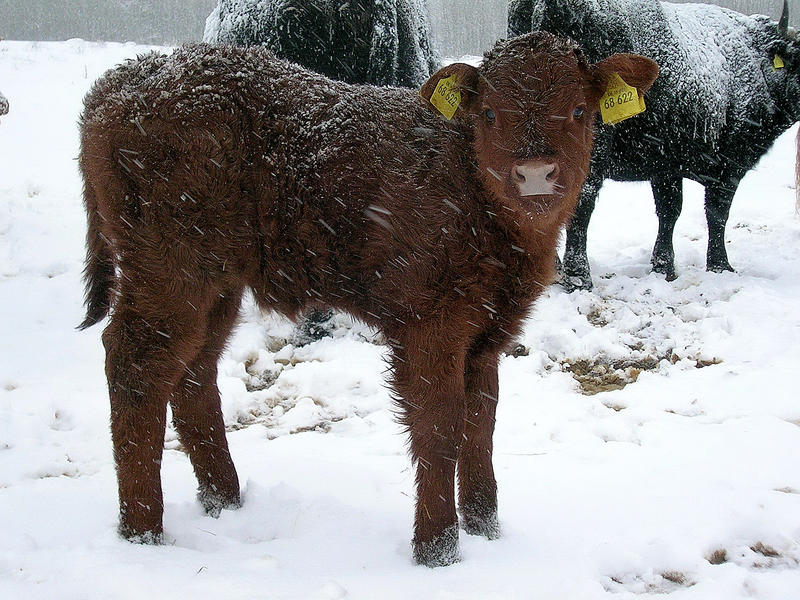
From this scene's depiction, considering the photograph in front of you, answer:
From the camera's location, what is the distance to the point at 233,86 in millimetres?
2969

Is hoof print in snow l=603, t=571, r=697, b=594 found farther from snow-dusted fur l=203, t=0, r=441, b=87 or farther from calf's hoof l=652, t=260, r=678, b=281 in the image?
calf's hoof l=652, t=260, r=678, b=281

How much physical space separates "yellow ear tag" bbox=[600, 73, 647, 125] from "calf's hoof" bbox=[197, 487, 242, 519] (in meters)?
2.43

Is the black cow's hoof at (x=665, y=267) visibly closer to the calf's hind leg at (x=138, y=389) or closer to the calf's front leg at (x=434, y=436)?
the calf's front leg at (x=434, y=436)

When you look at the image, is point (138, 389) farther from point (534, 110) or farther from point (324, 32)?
point (324, 32)

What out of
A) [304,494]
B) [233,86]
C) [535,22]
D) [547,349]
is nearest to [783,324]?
[547,349]

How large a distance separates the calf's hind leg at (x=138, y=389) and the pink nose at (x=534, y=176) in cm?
147

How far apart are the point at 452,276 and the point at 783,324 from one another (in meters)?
4.15

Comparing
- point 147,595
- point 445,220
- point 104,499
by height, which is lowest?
point 104,499

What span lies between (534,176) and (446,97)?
1.90ft

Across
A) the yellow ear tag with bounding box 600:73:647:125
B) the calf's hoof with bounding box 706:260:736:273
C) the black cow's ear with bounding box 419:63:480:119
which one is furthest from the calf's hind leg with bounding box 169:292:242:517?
→ the calf's hoof with bounding box 706:260:736:273

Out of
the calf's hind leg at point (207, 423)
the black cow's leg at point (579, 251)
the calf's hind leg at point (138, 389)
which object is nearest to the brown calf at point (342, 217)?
the calf's hind leg at point (138, 389)

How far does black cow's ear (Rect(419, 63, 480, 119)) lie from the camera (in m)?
2.81

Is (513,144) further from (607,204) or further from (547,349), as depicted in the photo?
(607,204)

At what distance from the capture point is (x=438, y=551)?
277cm
